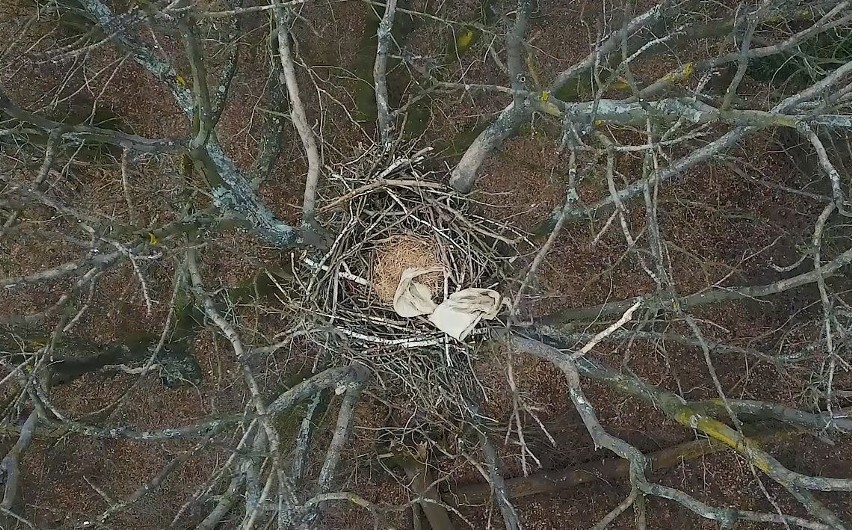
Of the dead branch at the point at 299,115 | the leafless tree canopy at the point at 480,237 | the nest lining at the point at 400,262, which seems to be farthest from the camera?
the leafless tree canopy at the point at 480,237

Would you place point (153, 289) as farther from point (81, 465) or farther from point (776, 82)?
point (776, 82)

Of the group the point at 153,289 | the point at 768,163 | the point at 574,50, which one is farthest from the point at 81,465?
the point at 768,163

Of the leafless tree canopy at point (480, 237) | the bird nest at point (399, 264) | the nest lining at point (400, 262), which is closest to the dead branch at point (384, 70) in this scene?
the bird nest at point (399, 264)

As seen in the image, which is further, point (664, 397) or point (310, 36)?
point (310, 36)

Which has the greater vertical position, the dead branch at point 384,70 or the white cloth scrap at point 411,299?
the dead branch at point 384,70

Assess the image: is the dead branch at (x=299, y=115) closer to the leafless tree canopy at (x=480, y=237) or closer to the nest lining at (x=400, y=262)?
the leafless tree canopy at (x=480, y=237)

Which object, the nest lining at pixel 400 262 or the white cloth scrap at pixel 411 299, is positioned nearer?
the white cloth scrap at pixel 411 299
